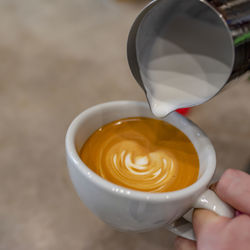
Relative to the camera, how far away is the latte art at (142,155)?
0.59m

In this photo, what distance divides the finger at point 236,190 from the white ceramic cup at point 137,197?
0.01 meters

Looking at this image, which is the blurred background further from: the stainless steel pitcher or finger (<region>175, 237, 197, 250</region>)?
the stainless steel pitcher

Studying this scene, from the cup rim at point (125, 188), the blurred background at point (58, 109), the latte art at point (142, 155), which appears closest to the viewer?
the cup rim at point (125, 188)

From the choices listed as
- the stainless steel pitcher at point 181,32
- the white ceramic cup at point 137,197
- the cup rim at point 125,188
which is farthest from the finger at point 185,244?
the stainless steel pitcher at point 181,32

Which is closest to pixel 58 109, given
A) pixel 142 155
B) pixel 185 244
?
pixel 142 155

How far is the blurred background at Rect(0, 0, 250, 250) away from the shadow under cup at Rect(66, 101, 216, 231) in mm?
289

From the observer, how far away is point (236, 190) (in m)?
0.53

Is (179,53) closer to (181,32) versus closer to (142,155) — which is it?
(181,32)

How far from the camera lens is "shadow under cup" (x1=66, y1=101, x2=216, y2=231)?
18.8 inches

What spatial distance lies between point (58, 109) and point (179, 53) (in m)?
0.55

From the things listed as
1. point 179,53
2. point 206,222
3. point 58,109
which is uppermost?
point 179,53

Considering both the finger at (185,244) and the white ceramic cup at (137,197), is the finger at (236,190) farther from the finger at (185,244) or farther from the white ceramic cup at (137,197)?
the finger at (185,244)

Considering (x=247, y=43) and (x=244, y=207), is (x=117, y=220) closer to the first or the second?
(x=244, y=207)

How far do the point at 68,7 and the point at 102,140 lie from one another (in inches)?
51.8
